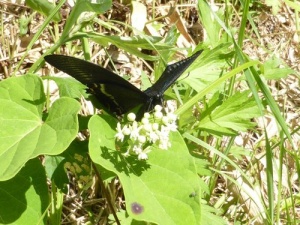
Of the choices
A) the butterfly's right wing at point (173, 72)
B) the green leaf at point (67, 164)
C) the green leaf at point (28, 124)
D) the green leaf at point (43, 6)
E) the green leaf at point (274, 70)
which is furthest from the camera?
the green leaf at point (274, 70)

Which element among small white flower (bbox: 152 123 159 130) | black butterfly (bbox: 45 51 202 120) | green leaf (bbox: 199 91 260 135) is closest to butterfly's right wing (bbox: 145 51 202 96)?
black butterfly (bbox: 45 51 202 120)

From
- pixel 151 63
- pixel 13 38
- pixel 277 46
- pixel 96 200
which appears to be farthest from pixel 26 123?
pixel 277 46

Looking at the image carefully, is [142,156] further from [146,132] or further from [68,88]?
[68,88]

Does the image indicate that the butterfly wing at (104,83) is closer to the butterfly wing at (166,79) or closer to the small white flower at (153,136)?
the butterfly wing at (166,79)

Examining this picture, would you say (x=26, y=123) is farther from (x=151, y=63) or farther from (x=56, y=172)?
(x=151, y=63)

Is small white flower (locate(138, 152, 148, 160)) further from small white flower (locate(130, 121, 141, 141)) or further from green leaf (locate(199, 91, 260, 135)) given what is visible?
green leaf (locate(199, 91, 260, 135))

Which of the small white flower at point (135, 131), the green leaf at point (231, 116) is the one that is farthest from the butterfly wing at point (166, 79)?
the green leaf at point (231, 116)
